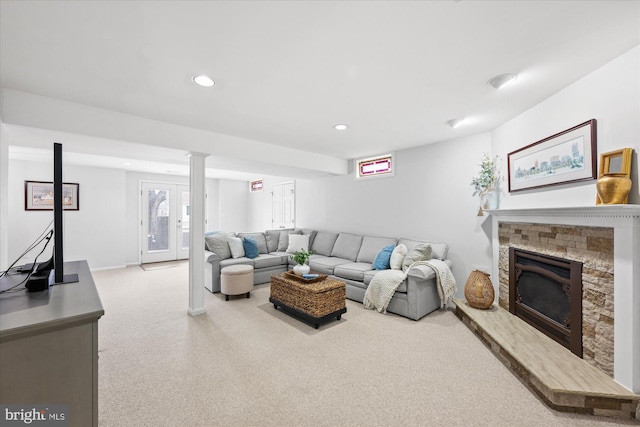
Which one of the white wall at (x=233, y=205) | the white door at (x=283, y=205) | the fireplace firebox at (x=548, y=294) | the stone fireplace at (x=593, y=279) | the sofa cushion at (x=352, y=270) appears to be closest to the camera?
the stone fireplace at (x=593, y=279)

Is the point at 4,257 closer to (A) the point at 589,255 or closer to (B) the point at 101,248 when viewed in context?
(B) the point at 101,248

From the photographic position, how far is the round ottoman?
13.5 feet

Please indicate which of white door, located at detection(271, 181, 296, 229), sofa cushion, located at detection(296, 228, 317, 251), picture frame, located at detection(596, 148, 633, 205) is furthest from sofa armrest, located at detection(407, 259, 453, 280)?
white door, located at detection(271, 181, 296, 229)

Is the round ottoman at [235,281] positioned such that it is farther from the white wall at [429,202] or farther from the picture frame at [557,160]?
the picture frame at [557,160]

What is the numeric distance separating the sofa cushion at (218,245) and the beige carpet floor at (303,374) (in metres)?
1.34

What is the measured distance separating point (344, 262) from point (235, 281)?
187cm

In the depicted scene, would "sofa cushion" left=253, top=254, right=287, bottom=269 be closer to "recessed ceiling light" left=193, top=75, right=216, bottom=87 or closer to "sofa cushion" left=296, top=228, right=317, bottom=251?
"sofa cushion" left=296, top=228, right=317, bottom=251

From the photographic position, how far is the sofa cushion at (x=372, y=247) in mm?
4637

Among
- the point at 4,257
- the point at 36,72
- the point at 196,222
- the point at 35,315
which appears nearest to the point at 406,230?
the point at 196,222

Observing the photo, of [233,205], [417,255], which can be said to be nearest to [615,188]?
[417,255]

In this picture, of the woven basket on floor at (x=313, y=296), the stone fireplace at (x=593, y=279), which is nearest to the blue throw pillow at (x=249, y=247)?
the woven basket on floor at (x=313, y=296)

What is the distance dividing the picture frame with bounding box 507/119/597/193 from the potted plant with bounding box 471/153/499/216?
27 centimetres

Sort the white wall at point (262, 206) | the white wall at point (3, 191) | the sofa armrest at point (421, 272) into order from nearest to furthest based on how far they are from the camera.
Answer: the white wall at point (3, 191) → the sofa armrest at point (421, 272) → the white wall at point (262, 206)

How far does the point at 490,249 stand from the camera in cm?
366
